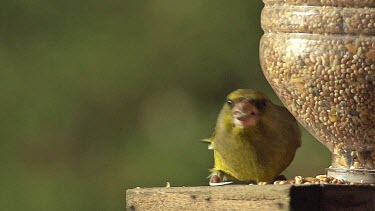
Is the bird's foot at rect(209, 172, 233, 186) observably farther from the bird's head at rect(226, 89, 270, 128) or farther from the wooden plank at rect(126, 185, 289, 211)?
the wooden plank at rect(126, 185, 289, 211)

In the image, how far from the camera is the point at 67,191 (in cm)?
983

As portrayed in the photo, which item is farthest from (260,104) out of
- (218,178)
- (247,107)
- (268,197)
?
(268,197)

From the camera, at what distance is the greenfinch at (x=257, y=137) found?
4508 mm

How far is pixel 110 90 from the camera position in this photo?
10.3 meters

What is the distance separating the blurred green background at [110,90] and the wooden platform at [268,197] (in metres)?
5.58

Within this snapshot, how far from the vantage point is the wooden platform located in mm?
3785

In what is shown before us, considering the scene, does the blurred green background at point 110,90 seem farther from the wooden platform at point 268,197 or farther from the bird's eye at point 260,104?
the wooden platform at point 268,197

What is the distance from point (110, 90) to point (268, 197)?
6521 mm

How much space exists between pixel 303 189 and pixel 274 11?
768mm

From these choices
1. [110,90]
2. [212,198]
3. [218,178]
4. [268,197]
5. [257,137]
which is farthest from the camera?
[110,90]

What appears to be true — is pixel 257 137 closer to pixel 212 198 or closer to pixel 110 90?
pixel 212 198

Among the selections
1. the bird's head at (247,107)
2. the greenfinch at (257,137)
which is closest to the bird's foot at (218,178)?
the greenfinch at (257,137)

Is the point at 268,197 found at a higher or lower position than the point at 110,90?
lower

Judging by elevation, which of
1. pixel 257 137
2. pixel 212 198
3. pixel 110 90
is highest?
pixel 110 90
